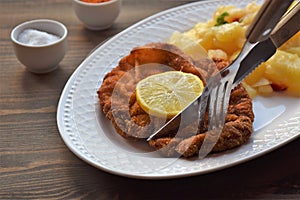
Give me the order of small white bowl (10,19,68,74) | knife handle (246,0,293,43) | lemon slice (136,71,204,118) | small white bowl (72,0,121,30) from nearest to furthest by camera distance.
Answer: knife handle (246,0,293,43)
lemon slice (136,71,204,118)
small white bowl (10,19,68,74)
small white bowl (72,0,121,30)

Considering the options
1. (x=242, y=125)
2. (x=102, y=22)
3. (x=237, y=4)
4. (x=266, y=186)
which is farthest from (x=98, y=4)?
(x=266, y=186)

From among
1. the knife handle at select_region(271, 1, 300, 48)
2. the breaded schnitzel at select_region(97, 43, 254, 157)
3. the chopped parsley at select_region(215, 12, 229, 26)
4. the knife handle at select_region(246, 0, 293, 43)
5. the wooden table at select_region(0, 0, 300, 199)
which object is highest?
the knife handle at select_region(246, 0, 293, 43)

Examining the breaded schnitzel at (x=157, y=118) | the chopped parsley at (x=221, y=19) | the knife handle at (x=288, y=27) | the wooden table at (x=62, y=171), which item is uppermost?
the knife handle at (x=288, y=27)

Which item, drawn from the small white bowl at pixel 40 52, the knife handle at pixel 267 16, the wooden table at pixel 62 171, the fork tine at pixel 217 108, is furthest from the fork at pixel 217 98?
the small white bowl at pixel 40 52

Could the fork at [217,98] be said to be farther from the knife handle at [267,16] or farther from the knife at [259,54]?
the knife handle at [267,16]

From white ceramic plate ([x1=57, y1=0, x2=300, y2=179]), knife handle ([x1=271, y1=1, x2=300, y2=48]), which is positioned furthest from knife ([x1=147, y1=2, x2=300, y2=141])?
white ceramic plate ([x1=57, y1=0, x2=300, y2=179])

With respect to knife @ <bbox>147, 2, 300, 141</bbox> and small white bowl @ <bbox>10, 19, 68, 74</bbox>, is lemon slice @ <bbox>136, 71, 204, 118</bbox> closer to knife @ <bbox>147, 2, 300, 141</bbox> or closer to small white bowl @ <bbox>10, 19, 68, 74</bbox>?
knife @ <bbox>147, 2, 300, 141</bbox>
